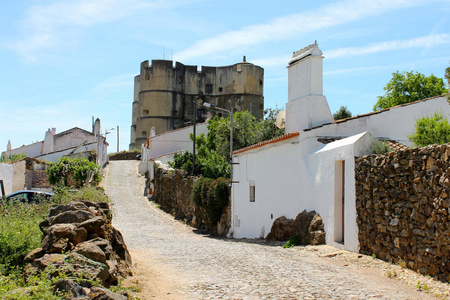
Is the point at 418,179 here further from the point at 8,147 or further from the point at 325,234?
the point at 8,147

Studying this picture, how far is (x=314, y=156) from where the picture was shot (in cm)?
1427

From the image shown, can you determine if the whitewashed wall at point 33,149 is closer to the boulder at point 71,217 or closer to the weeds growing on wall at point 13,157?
the weeds growing on wall at point 13,157

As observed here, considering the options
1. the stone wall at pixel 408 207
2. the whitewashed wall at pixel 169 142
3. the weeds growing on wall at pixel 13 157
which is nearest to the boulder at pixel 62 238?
the stone wall at pixel 408 207

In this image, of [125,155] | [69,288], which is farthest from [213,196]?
[125,155]

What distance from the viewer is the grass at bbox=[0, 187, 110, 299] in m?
5.62

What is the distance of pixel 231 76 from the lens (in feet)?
229

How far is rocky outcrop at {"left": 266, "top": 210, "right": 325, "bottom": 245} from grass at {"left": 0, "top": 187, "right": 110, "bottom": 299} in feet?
19.5

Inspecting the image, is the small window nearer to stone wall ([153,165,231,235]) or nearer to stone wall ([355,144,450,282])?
stone wall ([153,165,231,235])

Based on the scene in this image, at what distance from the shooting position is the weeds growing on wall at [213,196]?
2338 centimetres

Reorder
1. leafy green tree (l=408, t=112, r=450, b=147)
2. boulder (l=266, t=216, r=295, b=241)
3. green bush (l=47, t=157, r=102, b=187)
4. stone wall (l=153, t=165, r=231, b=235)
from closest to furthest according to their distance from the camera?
leafy green tree (l=408, t=112, r=450, b=147)
boulder (l=266, t=216, r=295, b=241)
stone wall (l=153, t=165, r=231, b=235)
green bush (l=47, t=157, r=102, b=187)

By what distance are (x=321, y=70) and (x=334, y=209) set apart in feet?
19.7

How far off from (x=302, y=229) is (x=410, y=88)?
2247cm

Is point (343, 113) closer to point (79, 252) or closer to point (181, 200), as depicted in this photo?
point (181, 200)

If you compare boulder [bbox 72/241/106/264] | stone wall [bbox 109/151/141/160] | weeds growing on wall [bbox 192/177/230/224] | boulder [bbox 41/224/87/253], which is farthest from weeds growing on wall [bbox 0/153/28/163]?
boulder [bbox 72/241/106/264]
